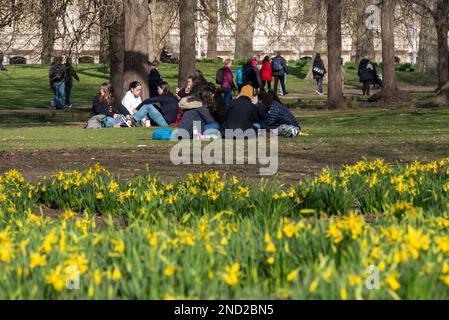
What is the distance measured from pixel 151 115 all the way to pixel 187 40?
399 inches

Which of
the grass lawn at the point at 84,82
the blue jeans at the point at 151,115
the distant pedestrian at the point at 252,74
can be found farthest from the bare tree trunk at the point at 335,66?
the grass lawn at the point at 84,82

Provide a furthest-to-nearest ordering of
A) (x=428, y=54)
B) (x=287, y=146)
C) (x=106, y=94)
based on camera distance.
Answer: (x=428, y=54), (x=106, y=94), (x=287, y=146)

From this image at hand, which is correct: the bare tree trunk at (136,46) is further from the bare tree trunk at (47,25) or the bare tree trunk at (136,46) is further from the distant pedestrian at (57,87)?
the distant pedestrian at (57,87)

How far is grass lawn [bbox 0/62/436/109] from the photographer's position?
40.6m

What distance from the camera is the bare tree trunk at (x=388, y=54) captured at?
1401 inches

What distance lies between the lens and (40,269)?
18.7 feet

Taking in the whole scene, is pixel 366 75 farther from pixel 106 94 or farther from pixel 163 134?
pixel 163 134

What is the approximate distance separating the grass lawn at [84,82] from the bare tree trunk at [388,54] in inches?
352

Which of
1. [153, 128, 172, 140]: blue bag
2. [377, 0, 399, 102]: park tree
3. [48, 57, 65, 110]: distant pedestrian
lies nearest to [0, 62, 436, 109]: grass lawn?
[48, 57, 65, 110]: distant pedestrian

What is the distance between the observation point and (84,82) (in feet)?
Result: 164

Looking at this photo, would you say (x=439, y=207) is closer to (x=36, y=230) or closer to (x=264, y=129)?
(x=36, y=230)

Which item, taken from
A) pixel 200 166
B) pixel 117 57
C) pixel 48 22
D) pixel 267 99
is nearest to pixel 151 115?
pixel 48 22

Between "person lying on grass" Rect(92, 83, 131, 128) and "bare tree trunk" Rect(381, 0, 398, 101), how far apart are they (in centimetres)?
1246
